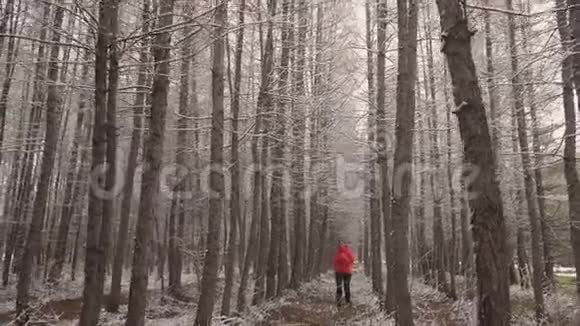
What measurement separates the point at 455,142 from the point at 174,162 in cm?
986

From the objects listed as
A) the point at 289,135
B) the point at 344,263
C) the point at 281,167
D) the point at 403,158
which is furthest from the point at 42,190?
the point at 344,263

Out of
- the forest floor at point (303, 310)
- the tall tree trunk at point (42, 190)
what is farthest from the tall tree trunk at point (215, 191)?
the tall tree trunk at point (42, 190)

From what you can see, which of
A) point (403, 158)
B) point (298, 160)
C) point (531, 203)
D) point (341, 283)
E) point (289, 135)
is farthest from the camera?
point (298, 160)

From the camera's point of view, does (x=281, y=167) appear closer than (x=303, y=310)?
No

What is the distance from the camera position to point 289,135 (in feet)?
40.8

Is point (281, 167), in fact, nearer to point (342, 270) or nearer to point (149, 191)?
point (342, 270)

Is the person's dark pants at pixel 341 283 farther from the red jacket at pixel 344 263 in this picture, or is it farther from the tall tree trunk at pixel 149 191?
the tall tree trunk at pixel 149 191

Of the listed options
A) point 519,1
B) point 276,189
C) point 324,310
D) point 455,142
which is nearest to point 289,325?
point 324,310

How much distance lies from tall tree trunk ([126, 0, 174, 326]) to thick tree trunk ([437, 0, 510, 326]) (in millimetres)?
3506

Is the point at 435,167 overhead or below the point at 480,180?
overhead

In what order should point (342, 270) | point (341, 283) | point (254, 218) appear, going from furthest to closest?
point (341, 283)
point (342, 270)
point (254, 218)

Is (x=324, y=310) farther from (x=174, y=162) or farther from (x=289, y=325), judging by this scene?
(x=174, y=162)

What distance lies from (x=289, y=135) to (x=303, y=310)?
4.34 meters

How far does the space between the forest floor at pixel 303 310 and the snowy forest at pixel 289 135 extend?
0.40 ft
